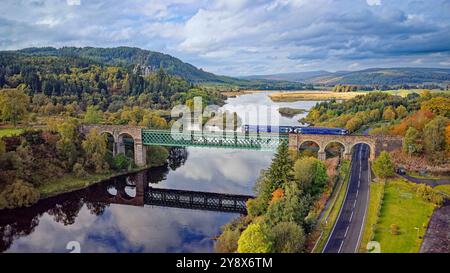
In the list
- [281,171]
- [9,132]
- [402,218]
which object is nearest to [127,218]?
[281,171]

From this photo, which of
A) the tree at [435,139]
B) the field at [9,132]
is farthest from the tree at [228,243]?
the field at [9,132]

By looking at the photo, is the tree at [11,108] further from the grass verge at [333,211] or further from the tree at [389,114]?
the tree at [389,114]

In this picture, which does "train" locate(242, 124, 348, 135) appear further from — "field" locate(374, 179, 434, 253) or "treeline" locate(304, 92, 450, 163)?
"field" locate(374, 179, 434, 253)

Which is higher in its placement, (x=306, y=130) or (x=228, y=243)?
(x=306, y=130)

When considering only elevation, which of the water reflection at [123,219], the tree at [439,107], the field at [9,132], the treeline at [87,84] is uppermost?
the treeline at [87,84]

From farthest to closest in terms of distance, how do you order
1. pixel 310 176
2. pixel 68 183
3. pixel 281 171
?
pixel 68 183
pixel 310 176
pixel 281 171

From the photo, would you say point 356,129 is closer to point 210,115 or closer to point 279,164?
point 210,115

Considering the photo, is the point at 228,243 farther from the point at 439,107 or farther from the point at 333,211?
the point at 439,107
